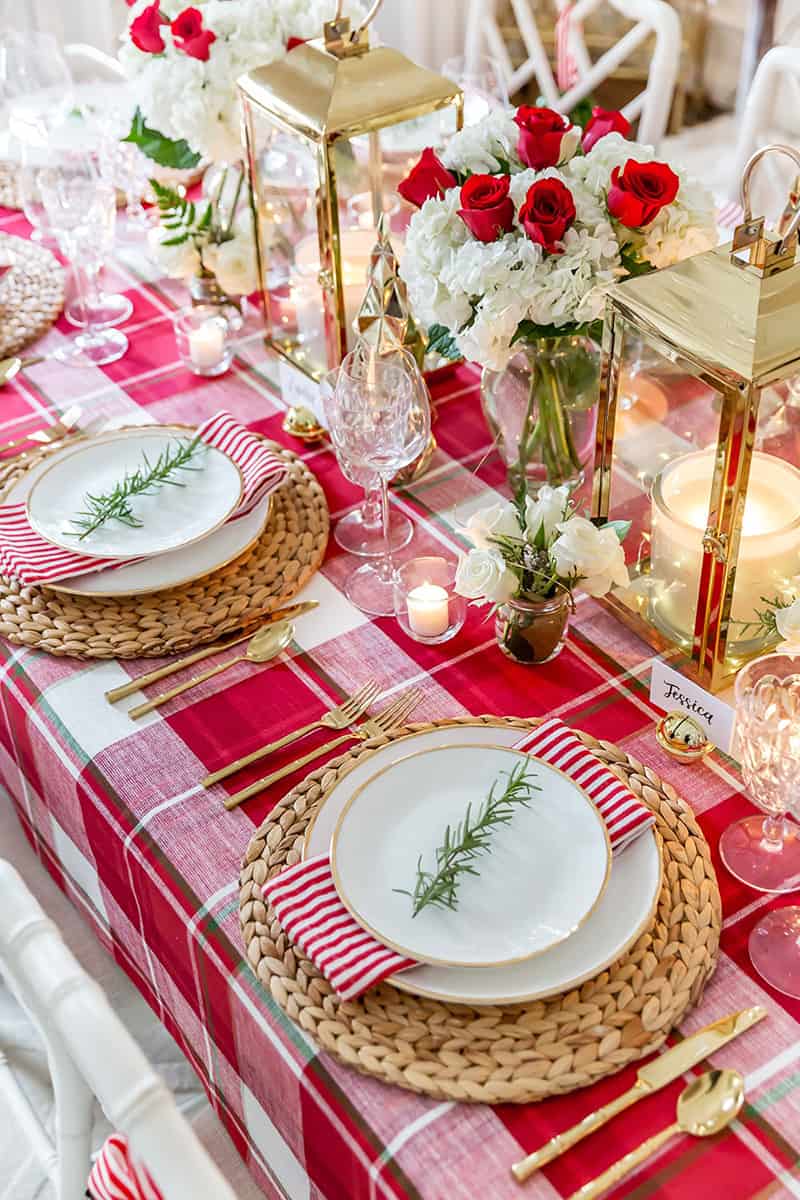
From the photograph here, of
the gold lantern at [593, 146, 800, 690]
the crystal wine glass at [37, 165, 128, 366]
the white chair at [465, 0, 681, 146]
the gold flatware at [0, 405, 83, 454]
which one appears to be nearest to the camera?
the gold lantern at [593, 146, 800, 690]

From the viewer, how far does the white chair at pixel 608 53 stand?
7.05 ft

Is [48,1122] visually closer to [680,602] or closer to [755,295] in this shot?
[680,602]

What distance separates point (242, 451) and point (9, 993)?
23.5 inches

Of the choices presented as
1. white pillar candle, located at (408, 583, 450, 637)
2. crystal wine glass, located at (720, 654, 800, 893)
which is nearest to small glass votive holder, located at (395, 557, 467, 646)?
white pillar candle, located at (408, 583, 450, 637)

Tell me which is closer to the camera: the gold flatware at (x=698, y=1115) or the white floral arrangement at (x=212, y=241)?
the gold flatware at (x=698, y=1115)

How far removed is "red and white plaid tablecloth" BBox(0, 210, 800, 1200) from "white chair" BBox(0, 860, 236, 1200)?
125 mm

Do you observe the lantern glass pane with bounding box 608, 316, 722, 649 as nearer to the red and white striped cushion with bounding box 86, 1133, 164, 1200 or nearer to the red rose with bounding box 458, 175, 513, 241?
the red rose with bounding box 458, 175, 513, 241

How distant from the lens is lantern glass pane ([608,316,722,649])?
108cm

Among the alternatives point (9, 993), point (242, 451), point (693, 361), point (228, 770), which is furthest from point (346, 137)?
point (9, 993)

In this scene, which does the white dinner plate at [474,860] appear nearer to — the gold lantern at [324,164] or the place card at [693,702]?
the place card at [693,702]

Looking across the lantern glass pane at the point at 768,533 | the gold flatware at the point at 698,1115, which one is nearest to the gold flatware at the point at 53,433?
the lantern glass pane at the point at 768,533

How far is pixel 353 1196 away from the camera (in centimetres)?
86

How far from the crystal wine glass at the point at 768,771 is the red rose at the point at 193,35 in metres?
1.02

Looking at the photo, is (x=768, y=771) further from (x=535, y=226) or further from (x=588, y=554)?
(x=535, y=226)
